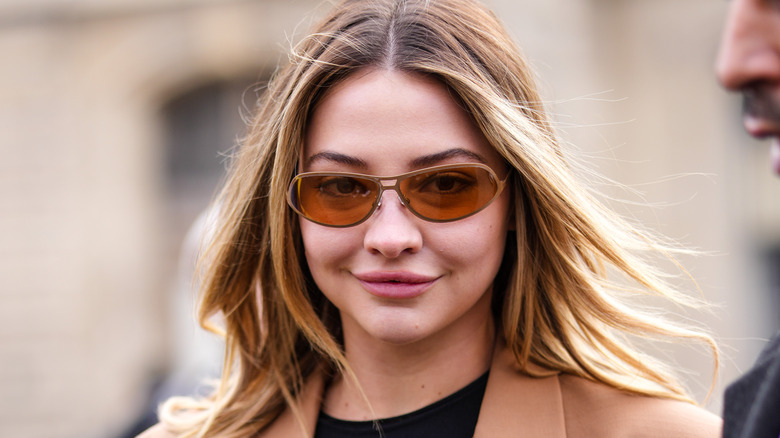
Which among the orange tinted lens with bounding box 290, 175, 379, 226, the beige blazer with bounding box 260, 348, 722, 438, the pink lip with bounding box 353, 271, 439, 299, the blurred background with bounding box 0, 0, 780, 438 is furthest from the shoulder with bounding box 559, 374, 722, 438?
the blurred background with bounding box 0, 0, 780, 438

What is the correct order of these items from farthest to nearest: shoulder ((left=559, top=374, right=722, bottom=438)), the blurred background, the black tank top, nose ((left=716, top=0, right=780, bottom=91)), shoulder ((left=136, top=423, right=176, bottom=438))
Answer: the blurred background, shoulder ((left=136, top=423, right=176, bottom=438)), the black tank top, shoulder ((left=559, top=374, right=722, bottom=438)), nose ((left=716, top=0, right=780, bottom=91))

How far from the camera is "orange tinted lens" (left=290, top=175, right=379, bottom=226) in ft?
6.61

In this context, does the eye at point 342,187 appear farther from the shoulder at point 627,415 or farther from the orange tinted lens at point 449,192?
the shoulder at point 627,415

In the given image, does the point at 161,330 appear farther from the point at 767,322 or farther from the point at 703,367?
the point at 767,322

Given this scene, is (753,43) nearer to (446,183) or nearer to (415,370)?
(446,183)

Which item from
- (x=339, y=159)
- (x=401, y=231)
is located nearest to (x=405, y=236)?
(x=401, y=231)

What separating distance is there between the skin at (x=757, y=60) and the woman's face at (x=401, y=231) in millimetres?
807

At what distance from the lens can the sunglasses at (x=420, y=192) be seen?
6.50ft

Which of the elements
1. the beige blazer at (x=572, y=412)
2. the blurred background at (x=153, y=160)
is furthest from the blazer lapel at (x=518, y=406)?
the blurred background at (x=153, y=160)

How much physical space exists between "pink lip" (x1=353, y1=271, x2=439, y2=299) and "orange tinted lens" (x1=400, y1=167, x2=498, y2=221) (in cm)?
15

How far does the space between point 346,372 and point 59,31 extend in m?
7.88

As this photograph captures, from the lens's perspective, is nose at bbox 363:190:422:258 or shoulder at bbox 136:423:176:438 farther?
shoulder at bbox 136:423:176:438

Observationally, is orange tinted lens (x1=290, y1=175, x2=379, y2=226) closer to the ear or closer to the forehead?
the forehead

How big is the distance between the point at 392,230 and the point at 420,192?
11 cm
